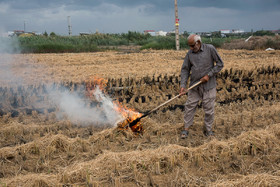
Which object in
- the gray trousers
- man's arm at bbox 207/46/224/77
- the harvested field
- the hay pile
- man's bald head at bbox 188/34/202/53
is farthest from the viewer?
the gray trousers

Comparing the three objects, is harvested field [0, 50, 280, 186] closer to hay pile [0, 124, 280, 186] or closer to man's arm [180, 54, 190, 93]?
hay pile [0, 124, 280, 186]

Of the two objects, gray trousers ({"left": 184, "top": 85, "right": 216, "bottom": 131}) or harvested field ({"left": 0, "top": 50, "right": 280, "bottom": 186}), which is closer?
harvested field ({"left": 0, "top": 50, "right": 280, "bottom": 186})

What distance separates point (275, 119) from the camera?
6.40 m

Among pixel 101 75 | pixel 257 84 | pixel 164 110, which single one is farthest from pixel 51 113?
pixel 257 84

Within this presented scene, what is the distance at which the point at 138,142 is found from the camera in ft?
17.3

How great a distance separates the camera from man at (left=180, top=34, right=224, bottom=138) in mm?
5309

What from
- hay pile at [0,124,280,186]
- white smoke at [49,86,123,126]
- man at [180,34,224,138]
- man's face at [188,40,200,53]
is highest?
man's face at [188,40,200,53]

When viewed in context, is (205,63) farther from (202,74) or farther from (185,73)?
(185,73)

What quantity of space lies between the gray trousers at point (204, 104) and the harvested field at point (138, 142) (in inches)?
11.7

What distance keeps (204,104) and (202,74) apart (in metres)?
0.58

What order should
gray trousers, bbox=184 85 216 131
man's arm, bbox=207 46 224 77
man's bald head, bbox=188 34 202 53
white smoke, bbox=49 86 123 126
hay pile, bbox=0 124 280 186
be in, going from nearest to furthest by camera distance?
hay pile, bbox=0 124 280 186 → man's bald head, bbox=188 34 202 53 → man's arm, bbox=207 46 224 77 → gray trousers, bbox=184 85 216 131 → white smoke, bbox=49 86 123 126

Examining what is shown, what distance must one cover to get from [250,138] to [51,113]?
4.45 metres

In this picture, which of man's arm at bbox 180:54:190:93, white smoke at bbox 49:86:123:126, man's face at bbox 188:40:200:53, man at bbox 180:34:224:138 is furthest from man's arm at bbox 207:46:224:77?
white smoke at bbox 49:86:123:126

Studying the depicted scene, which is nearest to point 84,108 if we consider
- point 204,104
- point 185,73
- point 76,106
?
point 76,106
